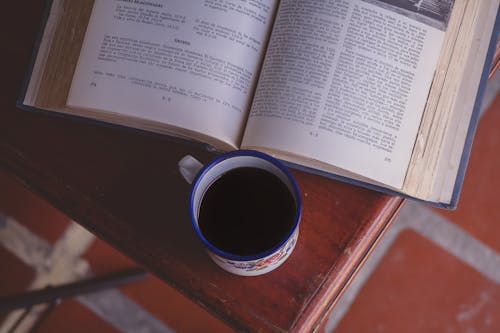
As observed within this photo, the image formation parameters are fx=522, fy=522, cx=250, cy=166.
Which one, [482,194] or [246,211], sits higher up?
[482,194]

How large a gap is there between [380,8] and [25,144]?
375 mm

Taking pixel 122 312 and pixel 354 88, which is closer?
pixel 354 88

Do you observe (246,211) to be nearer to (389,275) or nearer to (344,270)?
(344,270)

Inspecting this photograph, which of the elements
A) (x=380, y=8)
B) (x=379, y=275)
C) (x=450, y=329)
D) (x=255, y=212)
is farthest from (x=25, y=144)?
(x=450, y=329)

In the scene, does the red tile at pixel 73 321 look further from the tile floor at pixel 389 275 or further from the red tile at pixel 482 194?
the red tile at pixel 482 194

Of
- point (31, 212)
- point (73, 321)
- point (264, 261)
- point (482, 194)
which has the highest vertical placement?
point (482, 194)

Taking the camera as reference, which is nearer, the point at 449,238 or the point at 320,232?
the point at 320,232

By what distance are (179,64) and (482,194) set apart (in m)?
0.67

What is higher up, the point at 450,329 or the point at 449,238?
the point at 449,238

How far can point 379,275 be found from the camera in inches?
36.1

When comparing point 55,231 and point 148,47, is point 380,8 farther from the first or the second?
A: point 55,231

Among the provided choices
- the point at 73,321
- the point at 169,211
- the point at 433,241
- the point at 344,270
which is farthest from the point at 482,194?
the point at 73,321

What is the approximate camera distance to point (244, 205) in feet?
1.54

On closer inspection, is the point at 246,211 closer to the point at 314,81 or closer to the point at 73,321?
the point at 314,81
